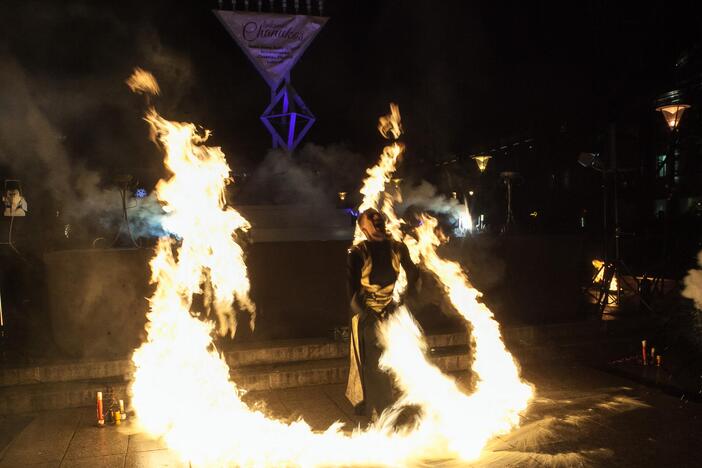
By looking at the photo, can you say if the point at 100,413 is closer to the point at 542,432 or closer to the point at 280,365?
the point at 280,365

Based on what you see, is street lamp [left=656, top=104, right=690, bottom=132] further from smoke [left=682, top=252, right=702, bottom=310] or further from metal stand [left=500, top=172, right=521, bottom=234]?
smoke [left=682, top=252, right=702, bottom=310]

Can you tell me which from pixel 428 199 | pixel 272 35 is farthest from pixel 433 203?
pixel 272 35

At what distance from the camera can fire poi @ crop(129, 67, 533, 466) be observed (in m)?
4.76

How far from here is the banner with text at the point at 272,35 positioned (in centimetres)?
1616

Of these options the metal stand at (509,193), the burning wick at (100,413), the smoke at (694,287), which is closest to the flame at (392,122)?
the metal stand at (509,193)

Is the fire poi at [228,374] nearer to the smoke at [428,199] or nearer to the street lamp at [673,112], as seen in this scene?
the street lamp at [673,112]

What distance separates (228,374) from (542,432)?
132 inches

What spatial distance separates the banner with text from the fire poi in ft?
30.7

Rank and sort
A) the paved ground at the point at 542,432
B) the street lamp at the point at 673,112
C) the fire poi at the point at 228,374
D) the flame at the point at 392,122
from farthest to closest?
1. the flame at the point at 392,122
2. the street lamp at the point at 673,112
3. the fire poi at the point at 228,374
4. the paved ground at the point at 542,432

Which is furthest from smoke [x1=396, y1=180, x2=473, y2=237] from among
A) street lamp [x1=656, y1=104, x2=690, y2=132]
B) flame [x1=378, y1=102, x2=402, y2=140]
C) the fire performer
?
the fire performer

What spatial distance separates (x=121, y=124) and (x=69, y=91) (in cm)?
438

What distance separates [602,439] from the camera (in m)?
4.93

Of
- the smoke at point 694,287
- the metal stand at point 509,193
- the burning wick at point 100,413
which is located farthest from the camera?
the metal stand at point 509,193

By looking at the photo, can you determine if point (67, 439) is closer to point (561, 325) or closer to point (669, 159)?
point (561, 325)
